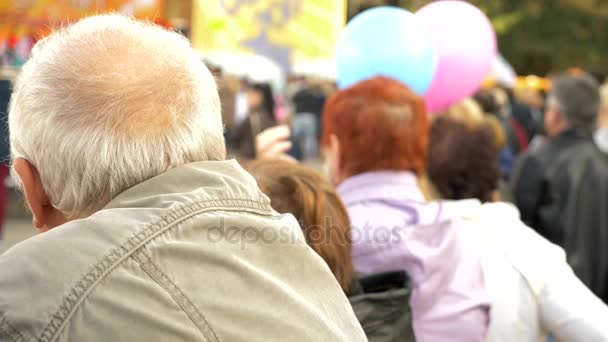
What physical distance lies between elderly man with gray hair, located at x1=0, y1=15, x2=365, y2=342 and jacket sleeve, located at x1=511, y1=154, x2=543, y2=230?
3519 mm

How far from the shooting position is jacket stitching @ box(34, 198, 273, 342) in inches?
42.7

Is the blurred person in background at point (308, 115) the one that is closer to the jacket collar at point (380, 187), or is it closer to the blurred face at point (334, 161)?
the blurred face at point (334, 161)

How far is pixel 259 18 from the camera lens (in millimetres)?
3934

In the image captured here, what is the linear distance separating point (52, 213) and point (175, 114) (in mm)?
280

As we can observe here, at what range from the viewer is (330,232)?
2.15 meters

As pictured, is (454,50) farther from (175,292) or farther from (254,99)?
(175,292)

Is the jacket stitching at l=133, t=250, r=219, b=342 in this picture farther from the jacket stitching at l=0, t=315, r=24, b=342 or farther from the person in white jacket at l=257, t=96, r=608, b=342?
the person in white jacket at l=257, t=96, r=608, b=342

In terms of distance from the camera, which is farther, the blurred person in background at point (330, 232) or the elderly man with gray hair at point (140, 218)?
the blurred person in background at point (330, 232)

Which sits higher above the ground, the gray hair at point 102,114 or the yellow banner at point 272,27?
the gray hair at point 102,114

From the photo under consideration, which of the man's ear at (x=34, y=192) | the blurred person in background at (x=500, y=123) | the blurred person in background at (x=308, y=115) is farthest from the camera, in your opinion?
the blurred person in background at (x=308, y=115)

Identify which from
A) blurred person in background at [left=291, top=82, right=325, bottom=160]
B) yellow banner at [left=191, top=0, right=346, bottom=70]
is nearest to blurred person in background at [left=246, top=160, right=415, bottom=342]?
yellow banner at [left=191, top=0, right=346, bottom=70]

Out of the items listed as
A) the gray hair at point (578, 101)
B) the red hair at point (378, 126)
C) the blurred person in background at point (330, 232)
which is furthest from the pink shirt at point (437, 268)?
the gray hair at point (578, 101)

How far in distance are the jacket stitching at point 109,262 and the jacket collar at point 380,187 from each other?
1.42 metres

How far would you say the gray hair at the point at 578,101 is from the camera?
15.6 feet
